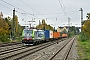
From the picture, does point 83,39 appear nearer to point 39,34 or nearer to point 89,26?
point 39,34

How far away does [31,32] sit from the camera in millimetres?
36719

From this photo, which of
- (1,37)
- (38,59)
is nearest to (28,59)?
(38,59)

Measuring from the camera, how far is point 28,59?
683 inches

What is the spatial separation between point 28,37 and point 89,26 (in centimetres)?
1246

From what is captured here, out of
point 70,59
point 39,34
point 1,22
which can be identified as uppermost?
point 1,22

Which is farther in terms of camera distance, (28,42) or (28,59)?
(28,42)

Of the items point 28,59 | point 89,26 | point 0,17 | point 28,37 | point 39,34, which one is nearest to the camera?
point 28,59

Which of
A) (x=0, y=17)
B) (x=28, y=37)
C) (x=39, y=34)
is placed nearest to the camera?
(x=28, y=37)

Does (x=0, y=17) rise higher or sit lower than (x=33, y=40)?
higher

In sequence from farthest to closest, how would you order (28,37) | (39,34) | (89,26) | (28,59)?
(39,34)
(28,37)
(89,26)
(28,59)

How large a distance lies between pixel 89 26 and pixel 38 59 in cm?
1121

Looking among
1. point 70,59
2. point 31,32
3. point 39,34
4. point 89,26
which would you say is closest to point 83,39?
point 39,34

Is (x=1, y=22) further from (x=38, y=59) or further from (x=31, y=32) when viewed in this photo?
(x=38, y=59)

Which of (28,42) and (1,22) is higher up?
(1,22)
